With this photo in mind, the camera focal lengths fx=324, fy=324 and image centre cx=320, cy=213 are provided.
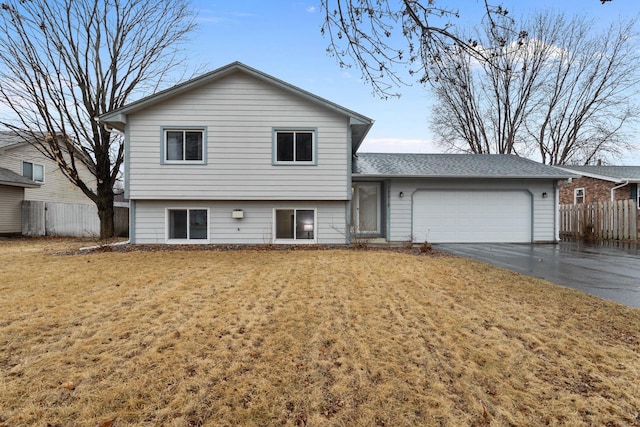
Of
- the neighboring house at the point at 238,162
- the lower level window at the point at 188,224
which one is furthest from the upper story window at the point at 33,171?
the lower level window at the point at 188,224

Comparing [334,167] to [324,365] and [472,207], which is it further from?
[324,365]

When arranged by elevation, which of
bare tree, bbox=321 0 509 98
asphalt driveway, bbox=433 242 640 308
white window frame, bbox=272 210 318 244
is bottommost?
asphalt driveway, bbox=433 242 640 308

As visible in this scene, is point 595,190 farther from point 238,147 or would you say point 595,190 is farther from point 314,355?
point 314,355

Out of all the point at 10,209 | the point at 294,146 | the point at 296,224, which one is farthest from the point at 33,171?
the point at 296,224

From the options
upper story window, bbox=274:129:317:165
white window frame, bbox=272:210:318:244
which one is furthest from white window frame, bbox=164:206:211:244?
upper story window, bbox=274:129:317:165

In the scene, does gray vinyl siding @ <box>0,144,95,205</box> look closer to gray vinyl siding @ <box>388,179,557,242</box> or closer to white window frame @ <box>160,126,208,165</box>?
white window frame @ <box>160,126,208,165</box>

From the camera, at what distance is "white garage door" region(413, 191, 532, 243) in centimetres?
1248

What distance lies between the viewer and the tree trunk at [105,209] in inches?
536

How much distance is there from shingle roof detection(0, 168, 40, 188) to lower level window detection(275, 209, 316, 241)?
14.1 m

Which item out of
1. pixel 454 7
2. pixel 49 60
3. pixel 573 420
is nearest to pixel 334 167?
pixel 454 7

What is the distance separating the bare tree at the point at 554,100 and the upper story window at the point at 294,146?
11.8 metres

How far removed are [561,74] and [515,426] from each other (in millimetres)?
28027

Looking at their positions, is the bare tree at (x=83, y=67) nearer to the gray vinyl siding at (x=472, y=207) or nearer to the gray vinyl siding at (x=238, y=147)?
the gray vinyl siding at (x=238, y=147)

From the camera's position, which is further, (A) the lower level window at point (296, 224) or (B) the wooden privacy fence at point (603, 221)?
(B) the wooden privacy fence at point (603, 221)
